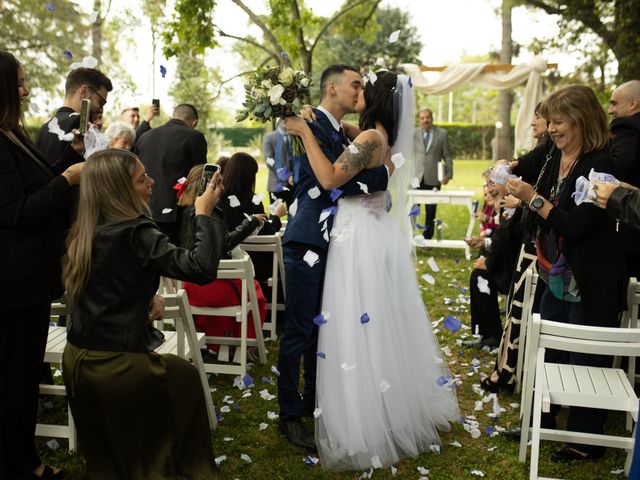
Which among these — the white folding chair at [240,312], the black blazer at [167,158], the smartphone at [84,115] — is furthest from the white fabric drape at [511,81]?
the smartphone at [84,115]

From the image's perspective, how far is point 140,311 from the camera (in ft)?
8.79

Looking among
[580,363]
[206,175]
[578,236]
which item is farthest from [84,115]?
[580,363]

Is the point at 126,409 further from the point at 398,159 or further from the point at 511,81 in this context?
the point at 511,81

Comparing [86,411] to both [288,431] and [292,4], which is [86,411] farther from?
[292,4]

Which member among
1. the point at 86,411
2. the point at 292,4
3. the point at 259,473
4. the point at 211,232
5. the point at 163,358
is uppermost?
the point at 292,4

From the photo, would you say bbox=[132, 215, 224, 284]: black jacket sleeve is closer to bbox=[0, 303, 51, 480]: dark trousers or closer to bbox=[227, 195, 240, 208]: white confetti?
bbox=[0, 303, 51, 480]: dark trousers

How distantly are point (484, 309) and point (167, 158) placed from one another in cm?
348

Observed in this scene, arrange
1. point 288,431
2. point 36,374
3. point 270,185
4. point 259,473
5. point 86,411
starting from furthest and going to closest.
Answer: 1. point 270,185
2. point 288,431
3. point 259,473
4. point 36,374
5. point 86,411

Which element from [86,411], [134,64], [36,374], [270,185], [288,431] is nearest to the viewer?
[86,411]

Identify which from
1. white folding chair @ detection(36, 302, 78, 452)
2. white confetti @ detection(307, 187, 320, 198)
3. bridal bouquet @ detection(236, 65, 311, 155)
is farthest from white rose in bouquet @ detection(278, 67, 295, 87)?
white folding chair @ detection(36, 302, 78, 452)

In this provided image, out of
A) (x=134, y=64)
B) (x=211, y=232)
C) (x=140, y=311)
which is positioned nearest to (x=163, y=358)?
(x=140, y=311)

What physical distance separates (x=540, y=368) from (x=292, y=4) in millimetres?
8202

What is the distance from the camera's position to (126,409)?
103 inches

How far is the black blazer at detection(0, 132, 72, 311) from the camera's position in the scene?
110 inches
